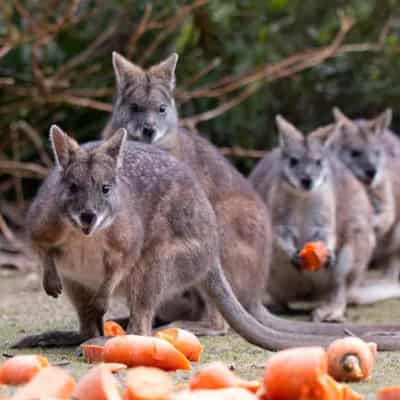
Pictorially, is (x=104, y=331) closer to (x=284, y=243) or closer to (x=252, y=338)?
(x=252, y=338)

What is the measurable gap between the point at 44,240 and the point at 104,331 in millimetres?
640

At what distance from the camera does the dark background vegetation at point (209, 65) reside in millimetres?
8648

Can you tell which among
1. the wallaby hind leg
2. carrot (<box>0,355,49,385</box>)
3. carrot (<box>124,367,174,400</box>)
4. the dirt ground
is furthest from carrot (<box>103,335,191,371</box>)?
the wallaby hind leg

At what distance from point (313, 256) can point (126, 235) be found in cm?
219

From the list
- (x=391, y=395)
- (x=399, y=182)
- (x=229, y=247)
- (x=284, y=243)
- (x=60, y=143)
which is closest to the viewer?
(x=391, y=395)

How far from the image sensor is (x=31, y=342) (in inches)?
200

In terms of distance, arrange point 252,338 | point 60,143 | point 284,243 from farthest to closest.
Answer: point 284,243 → point 252,338 → point 60,143

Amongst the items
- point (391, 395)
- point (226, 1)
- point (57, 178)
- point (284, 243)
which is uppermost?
point (226, 1)

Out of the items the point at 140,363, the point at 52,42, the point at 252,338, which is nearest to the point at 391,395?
the point at 140,363

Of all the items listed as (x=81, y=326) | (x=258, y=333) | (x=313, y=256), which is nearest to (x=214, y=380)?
(x=258, y=333)

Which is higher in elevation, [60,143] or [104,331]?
[60,143]

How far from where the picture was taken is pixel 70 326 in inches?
231

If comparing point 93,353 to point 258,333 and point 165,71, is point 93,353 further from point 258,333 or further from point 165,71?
point 165,71

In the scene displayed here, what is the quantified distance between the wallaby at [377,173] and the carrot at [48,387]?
472 centimetres
